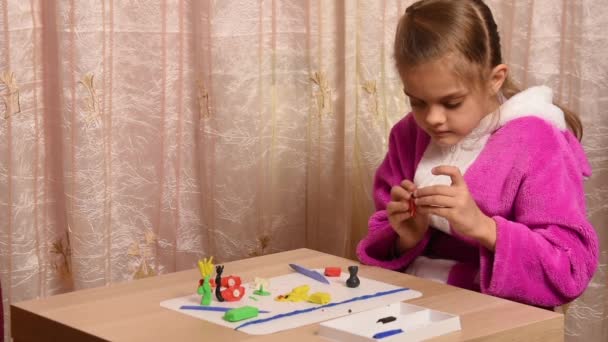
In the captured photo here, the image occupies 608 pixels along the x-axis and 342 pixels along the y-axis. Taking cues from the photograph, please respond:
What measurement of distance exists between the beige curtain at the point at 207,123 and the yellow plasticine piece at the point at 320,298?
604 millimetres

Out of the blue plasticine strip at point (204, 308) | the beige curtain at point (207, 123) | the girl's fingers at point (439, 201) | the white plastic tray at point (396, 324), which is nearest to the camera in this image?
the white plastic tray at point (396, 324)

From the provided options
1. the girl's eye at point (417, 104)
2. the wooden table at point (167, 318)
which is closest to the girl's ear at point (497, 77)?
the girl's eye at point (417, 104)

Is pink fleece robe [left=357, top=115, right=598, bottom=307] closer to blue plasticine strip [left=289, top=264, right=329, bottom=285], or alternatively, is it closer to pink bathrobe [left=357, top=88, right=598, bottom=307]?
pink bathrobe [left=357, top=88, right=598, bottom=307]

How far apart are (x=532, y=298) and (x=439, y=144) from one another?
0.27 metres

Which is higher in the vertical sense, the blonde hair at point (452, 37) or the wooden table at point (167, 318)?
the blonde hair at point (452, 37)

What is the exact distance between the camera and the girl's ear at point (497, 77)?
4.32ft

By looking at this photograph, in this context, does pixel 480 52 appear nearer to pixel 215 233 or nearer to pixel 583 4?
pixel 583 4

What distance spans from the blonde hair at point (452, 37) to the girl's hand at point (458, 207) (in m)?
0.16

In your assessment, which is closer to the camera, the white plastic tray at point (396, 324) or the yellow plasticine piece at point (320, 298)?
the white plastic tray at point (396, 324)

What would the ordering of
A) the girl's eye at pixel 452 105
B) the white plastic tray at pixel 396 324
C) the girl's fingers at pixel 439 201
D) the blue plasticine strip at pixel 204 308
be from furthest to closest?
1. the girl's eye at pixel 452 105
2. the girl's fingers at pixel 439 201
3. the blue plasticine strip at pixel 204 308
4. the white plastic tray at pixel 396 324

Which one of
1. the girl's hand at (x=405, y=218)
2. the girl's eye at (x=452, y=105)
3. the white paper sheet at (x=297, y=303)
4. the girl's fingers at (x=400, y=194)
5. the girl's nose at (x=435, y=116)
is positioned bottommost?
the white paper sheet at (x=297, y=303)

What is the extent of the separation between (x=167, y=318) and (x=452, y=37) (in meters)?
0.54

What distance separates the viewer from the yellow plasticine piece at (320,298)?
42.5 inches

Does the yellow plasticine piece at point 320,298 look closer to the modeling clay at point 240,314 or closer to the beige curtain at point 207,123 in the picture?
the modeling clay at point 240,314
